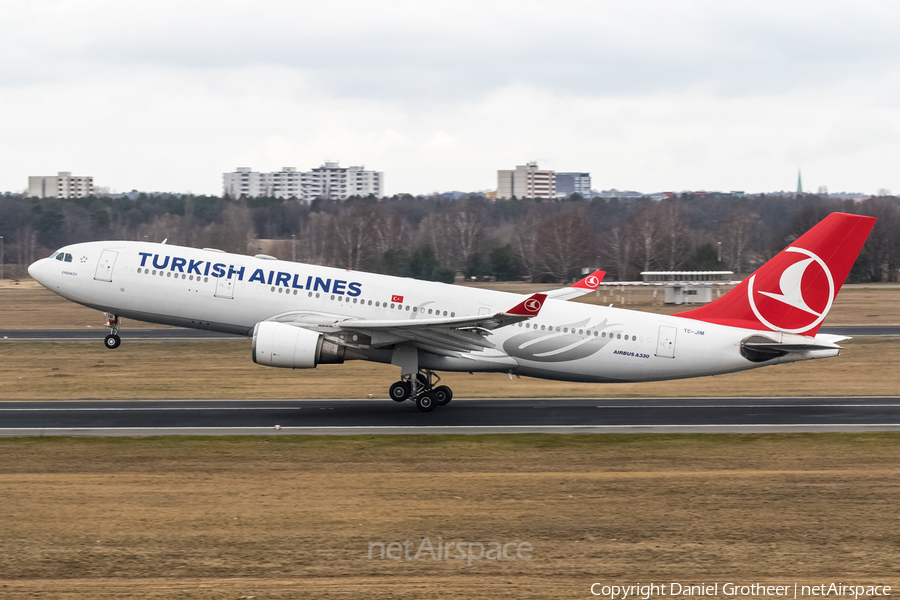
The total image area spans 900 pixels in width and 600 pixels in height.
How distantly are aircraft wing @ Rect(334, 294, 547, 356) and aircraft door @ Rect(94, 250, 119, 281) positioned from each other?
889 centimetres

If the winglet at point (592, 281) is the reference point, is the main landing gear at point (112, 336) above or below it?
below

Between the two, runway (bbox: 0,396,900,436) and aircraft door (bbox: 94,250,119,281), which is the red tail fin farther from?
aircraft door (bbox: 94,250,119,281)

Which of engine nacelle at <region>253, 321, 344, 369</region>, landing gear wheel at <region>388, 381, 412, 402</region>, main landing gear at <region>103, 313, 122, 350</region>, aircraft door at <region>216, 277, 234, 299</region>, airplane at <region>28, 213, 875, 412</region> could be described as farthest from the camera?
main landing gear at <region>103, 313, 122, 350</region>

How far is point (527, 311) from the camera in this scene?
1038 inches

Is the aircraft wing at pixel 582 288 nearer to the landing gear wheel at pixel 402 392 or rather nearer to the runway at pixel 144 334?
the landing gear wheel at pixel 402 392

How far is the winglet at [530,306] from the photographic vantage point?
26.1 meters

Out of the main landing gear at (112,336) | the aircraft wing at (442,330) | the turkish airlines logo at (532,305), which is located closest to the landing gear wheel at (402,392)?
the aircraft wing at (442,330)

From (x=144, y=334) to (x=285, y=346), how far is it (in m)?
29.0

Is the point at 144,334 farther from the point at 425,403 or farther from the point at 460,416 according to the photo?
the point at 460,416

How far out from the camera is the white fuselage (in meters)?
29.5

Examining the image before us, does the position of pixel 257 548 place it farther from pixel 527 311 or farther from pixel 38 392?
pixel 38 392

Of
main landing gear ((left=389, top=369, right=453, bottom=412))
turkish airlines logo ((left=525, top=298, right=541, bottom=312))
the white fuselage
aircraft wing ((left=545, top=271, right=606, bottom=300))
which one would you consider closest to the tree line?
aircraft wing ((left=545, top=271, right=606, bottom=300))

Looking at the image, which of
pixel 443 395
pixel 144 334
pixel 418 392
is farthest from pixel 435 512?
pixel 144 334

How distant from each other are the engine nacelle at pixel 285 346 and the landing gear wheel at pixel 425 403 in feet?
12.6
